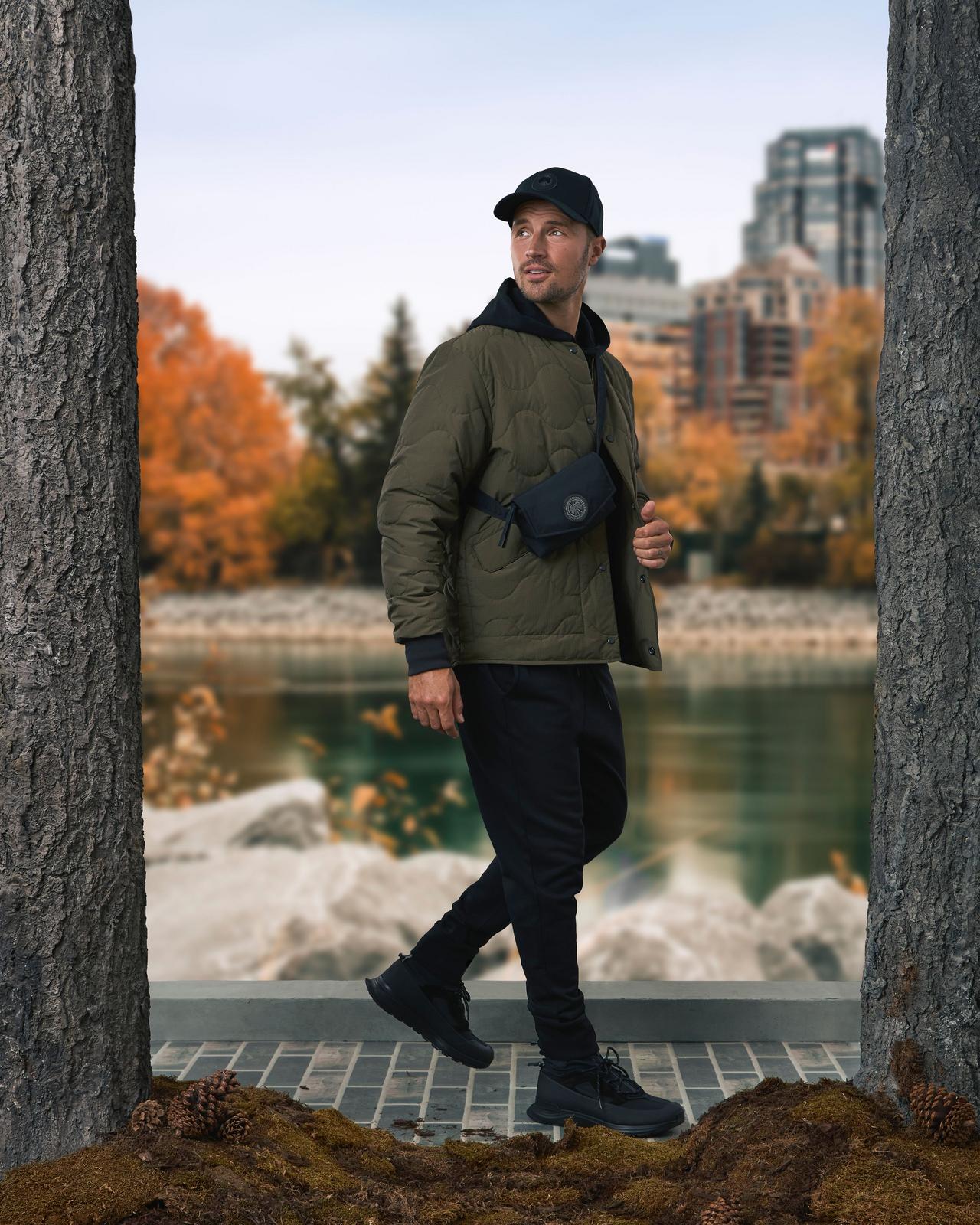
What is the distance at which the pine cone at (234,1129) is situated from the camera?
118 inches

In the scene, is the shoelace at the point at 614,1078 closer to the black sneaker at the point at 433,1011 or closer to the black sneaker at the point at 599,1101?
the black sneaker at the point at 599,1101

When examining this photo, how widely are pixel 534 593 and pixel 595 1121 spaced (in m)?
1.20

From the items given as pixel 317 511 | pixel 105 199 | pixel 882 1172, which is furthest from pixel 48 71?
pixel 317 511

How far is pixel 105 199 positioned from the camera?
299 cm

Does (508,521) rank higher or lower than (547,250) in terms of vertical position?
lower

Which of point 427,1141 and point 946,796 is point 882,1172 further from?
point 427,1141

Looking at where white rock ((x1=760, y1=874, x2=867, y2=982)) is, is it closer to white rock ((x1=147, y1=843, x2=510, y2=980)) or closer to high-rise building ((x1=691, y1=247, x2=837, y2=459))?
white rock ((x1=147, y1=843, x2=510, y2=980))

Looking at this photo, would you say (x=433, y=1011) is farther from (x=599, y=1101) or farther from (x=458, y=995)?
(x=599, y=1101)

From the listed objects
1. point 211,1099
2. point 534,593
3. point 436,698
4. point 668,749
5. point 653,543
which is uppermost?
point 653,543

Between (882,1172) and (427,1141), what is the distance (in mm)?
1033

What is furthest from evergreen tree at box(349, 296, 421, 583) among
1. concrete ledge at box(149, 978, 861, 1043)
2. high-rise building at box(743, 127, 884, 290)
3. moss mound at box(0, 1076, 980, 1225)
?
moss mound at box(0, 1076, 980, 1225)

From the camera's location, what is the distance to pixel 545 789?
3.42 meters

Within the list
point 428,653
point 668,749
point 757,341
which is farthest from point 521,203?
point 668,749

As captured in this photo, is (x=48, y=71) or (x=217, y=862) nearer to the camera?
(x=48, y=71)
